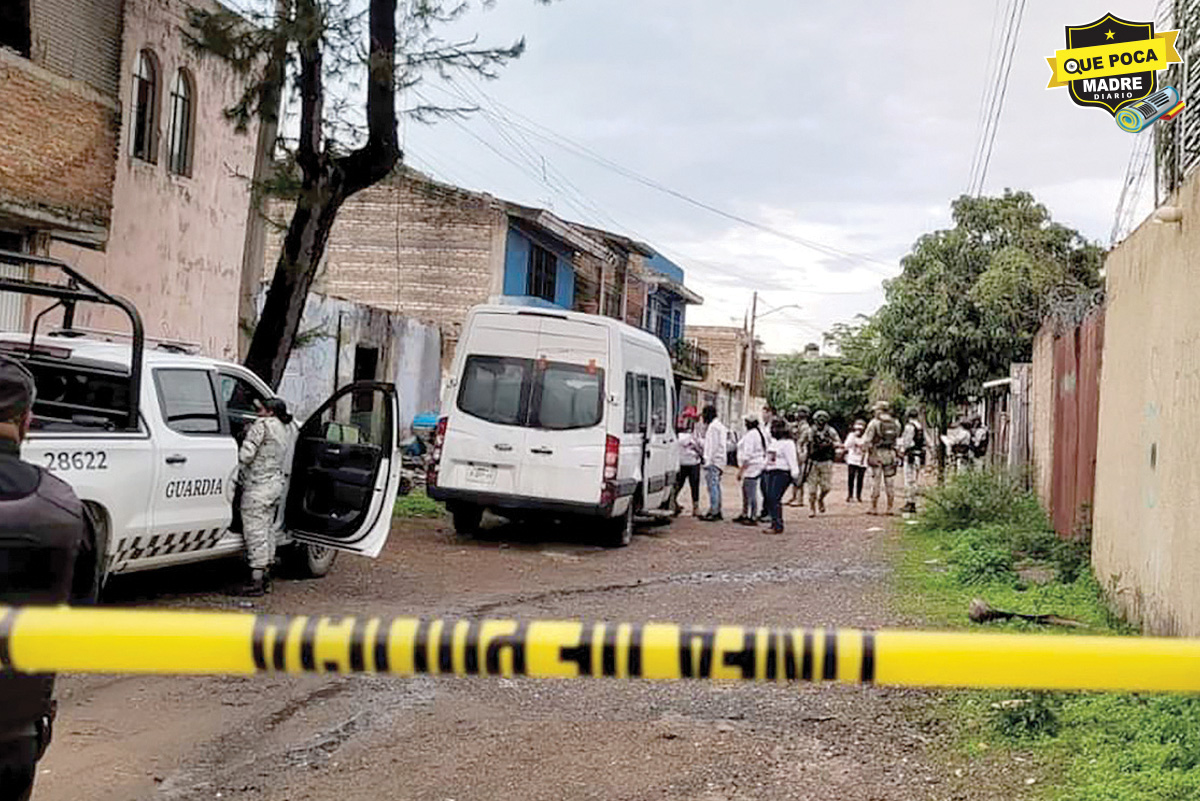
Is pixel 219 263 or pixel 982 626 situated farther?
pixel 219 263

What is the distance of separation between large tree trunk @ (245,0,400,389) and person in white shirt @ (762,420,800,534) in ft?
19.5

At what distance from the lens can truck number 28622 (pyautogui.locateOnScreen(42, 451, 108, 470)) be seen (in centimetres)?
663

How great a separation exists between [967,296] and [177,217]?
16.1 metres

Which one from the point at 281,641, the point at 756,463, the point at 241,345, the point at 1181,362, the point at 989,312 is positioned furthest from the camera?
the point at 989,312

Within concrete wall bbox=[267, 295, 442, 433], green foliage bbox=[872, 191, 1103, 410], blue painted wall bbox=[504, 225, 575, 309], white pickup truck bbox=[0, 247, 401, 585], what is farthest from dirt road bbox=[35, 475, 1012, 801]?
blue painted wall bbox=[504, 225, 575, 309]

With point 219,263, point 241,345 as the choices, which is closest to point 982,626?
point 241,345

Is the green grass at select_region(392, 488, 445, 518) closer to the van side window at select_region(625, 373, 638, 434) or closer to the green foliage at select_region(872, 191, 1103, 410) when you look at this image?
the van side window at select_region(625, 373, 638, 434)

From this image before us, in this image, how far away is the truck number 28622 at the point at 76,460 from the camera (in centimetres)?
663

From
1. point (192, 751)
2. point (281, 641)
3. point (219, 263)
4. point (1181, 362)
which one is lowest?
point (192, 751)

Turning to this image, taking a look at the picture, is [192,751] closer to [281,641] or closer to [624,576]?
[281,641]

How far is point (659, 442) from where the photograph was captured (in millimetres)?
14883

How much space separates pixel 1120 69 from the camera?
24.7 feet

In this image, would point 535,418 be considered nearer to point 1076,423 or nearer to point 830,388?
point 1076,423

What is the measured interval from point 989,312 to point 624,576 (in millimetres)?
15214
